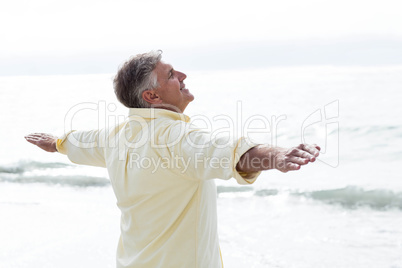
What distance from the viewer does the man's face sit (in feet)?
5.19

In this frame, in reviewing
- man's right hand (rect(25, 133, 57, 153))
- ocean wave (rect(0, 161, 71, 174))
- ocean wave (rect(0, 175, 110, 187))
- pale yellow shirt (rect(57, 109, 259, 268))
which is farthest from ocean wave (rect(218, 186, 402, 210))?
pale yellow shirt (rect(57, 109, 259, 268))

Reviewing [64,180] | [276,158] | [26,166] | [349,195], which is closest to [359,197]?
[349,195]

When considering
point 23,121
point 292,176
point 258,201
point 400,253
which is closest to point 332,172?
point 292,176

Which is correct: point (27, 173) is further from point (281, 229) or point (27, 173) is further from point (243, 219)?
point (281, 229)

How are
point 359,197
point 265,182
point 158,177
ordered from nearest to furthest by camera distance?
point 158,177 < point 359,197 < point 265,182

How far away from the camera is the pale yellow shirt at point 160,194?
1.44 meters

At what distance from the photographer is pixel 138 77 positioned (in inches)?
61.6

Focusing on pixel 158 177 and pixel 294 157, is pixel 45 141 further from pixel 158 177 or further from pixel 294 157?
pixel 294 157

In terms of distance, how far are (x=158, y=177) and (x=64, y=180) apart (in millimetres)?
5430

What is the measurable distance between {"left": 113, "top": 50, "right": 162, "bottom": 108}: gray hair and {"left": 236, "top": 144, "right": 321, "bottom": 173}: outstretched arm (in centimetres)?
48

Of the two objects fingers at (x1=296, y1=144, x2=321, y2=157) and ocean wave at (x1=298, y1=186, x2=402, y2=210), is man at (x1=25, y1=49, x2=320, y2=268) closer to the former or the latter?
fingers at (x1=296, y1=144, x2=321, y2=157)

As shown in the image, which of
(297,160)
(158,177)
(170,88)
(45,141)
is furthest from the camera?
(45,141)

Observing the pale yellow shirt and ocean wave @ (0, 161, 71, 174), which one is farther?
ocean wave @ (0, 161, 71, 174)

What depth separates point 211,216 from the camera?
157cm
